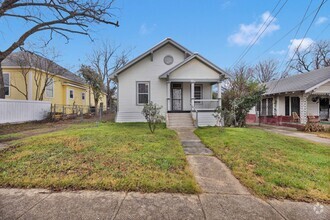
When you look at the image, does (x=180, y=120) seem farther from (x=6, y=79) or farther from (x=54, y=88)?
(x=6, y=79)

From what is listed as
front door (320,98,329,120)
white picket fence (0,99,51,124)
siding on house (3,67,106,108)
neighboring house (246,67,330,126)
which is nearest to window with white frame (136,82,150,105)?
white picket fence (0,99,51,124)

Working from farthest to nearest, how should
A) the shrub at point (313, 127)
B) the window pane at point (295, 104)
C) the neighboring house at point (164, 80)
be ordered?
1. the window pane at point (295, 104)
2. the neighboring house at point (164, 80)
3. the shrub at point (313, 127)

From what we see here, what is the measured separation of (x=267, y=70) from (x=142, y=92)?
3623 cm

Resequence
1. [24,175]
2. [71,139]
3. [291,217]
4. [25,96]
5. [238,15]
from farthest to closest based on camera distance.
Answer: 1. [25,96]
2. [238,15]
3. [71,139]
4. [24,175]
5. [291,217]

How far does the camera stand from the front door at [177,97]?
1528cm

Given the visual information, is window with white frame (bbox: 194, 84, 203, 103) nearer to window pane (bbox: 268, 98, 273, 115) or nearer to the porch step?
the porch step

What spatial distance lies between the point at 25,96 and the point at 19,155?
14884mm

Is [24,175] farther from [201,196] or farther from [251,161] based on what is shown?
[251,161]

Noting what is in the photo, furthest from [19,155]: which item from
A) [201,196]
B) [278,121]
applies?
[278,121]

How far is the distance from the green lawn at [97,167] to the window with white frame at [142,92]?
25.9 ft

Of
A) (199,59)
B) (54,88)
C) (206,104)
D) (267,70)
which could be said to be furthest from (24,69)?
(267,70)

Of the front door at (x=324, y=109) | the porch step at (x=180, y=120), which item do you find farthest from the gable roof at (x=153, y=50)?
the front door at (x=324, y=109)

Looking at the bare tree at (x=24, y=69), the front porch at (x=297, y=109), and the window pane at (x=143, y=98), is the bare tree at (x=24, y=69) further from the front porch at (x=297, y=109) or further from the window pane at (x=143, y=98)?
the front porch at (x=297, y=109)

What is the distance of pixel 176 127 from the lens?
12.0 m
